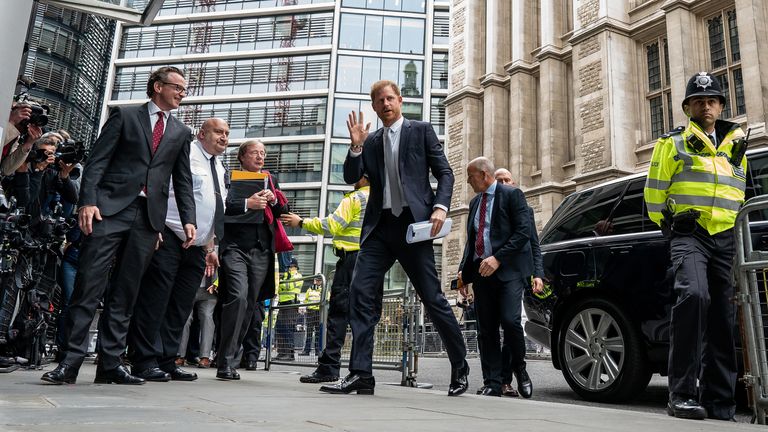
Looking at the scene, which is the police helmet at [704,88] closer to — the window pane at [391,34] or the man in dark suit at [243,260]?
the man in dark suit at [243,260]

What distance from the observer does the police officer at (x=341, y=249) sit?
21.3ft

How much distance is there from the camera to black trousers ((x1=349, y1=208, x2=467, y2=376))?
15.3ft

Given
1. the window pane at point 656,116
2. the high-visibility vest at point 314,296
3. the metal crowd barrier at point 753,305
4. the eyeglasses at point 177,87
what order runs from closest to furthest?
the metal crowd barrier at point 753,305 → the eyeglasses at point 177,87 → the high-visibility vest at point 314,296 → the window pane at point 656,116

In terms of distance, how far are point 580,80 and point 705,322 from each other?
21336 millimetres

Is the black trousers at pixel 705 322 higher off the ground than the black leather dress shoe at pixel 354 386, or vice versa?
the black trousers at pixel 705 322

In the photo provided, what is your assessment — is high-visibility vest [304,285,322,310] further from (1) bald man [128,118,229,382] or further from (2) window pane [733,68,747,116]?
(2) window pane [733,68,747,116]

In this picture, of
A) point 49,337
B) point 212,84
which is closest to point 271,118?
point 212,84

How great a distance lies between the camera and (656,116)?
22.6 metres

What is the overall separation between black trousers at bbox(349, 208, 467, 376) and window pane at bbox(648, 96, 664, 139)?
19801 mm

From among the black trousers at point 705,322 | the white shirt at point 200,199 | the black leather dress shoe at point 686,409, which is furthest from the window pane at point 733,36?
the black leather dress shoe at point 686,409

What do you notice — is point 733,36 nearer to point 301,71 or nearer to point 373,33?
point 373,33

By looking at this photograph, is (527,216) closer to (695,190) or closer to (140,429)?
(695,190)

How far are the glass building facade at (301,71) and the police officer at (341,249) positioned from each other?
38.0 meters

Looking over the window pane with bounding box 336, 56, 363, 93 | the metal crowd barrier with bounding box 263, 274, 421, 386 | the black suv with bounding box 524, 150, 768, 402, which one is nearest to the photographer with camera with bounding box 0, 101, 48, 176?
the metal crowd barrier with bounding box 263, 274, 421, 386
